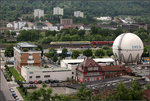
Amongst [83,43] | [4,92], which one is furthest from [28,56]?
[83,43]

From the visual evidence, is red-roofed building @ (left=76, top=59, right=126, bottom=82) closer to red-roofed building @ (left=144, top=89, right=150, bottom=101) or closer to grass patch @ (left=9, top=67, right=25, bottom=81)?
grass patch @ (left=9, top=67, right=25, bottom=81)

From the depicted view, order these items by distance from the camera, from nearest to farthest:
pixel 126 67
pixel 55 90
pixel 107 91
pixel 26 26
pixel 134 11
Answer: pixel 107 91 → pixel 55 90 → pixel 126 67 → pixel 26 26 → pixel 134 11

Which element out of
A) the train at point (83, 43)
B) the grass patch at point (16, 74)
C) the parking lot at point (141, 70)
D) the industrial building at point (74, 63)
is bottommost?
the train at point (83, 43)

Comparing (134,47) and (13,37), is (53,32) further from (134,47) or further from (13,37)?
(134,47)

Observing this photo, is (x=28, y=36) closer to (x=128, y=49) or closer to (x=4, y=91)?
(x=128, y=49)

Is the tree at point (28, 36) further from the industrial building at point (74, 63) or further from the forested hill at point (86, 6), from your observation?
the forested hill at point (86, 6)

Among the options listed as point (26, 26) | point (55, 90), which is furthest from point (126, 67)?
point (26, 26)

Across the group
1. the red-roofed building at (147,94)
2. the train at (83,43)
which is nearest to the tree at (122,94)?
the red-roofed building at (147,94)
